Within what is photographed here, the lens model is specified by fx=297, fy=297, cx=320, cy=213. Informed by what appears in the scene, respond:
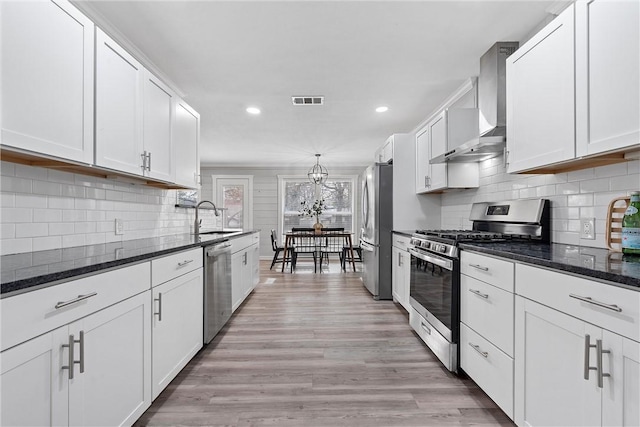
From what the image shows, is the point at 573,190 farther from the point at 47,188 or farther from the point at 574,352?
the point at 47,188

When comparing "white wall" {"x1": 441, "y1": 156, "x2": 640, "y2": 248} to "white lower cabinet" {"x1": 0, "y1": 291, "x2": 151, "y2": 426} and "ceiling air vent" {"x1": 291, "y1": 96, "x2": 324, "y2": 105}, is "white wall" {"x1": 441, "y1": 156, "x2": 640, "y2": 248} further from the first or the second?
"white lower cabinet" {"x1": 0, "y1": 291, "x2": 151, "y2": 426}

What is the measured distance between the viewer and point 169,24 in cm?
215

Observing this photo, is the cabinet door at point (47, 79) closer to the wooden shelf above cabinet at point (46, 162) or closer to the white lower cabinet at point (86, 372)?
the wooden shelf above cabinet at point (46, 162)

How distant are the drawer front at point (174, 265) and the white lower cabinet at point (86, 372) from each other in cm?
14

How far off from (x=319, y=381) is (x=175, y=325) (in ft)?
3.24

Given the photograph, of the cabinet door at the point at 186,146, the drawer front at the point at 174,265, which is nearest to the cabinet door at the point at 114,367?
the drawer front at the point at 174,265

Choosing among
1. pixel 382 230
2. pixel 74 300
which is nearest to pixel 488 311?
pixel 74 300

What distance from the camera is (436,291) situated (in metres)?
2.24

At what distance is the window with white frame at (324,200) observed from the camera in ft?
25.5

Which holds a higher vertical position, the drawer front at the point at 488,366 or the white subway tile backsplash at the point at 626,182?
the white subway tile backsplash at the point at 626,182

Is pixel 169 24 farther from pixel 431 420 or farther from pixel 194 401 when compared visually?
pixel 431 420

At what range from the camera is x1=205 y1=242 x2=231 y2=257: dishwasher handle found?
2.35 meters

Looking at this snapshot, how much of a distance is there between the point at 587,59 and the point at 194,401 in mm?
2723

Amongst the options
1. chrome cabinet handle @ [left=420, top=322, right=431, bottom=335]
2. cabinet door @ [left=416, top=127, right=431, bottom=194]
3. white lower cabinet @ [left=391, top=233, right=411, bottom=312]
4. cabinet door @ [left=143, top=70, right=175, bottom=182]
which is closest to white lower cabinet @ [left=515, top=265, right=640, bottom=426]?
chrome cabinet handle @ [left=420, top=322, right=431, bottom=335]
